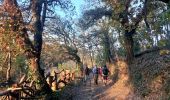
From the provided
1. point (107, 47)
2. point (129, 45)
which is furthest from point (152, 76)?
point (107, 47)

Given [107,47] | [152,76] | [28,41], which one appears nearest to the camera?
[152,76]

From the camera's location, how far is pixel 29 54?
2342 centimetres

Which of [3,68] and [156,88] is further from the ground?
[3,68]

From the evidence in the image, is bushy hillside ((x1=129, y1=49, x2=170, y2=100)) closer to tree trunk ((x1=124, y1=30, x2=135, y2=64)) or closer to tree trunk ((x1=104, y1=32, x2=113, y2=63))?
tree trunk ((x1=124, y1=30, x2=135, y2=64))

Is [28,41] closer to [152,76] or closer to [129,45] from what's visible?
[152,76]

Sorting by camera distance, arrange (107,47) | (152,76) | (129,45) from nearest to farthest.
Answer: (152,76)
(129,45)
(107,47)

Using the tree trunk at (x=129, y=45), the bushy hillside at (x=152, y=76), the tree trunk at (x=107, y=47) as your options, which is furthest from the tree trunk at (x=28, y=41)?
the tree trunk at (x=107, y=47)

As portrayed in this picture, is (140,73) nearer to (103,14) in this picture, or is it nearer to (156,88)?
(156,88)

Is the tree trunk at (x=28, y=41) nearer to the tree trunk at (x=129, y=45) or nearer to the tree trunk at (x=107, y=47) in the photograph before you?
the tree trunk at (x=129, y=45)

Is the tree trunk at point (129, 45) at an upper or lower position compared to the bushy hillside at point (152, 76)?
upper

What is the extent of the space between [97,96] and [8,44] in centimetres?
744

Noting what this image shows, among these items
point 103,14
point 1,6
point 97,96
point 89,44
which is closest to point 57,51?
point 89,44

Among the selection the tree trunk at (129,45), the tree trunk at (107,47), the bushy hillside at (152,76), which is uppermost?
the tree trunk at (107,47)

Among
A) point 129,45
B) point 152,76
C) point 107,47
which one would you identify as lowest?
point 152,76
